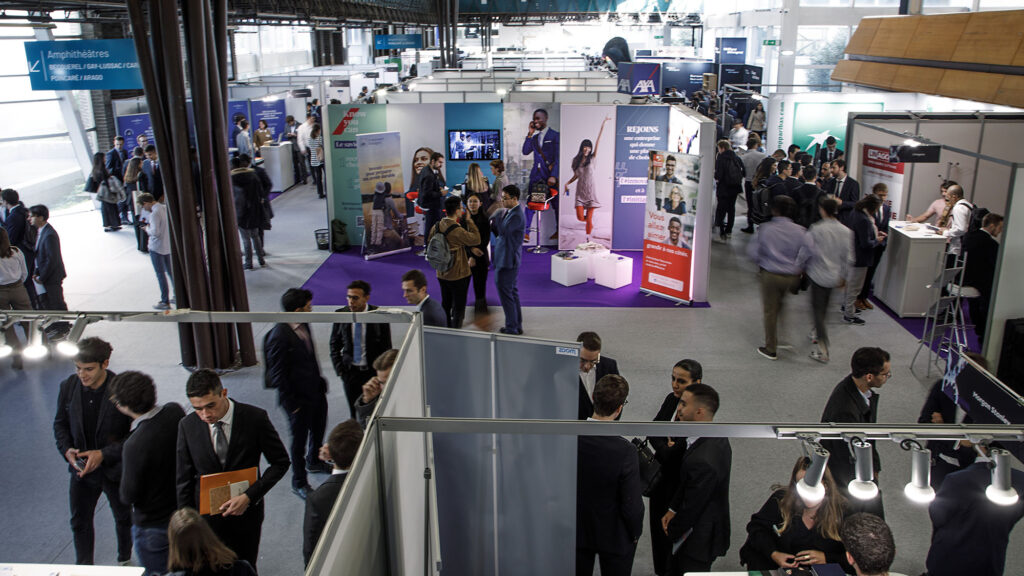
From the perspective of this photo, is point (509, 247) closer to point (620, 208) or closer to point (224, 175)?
point (224, 175)

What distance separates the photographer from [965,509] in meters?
3.27

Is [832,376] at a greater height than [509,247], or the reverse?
[509,247]

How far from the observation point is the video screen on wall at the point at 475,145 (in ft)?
33.7

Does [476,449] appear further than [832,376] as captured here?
No

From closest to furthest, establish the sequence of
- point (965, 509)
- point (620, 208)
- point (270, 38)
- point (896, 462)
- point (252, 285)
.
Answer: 1. point (965, 509)
2. point (896, 462)
3. point (252, 285)
4. point (620, 208)
5. point (270, 38)

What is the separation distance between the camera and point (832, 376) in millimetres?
6625

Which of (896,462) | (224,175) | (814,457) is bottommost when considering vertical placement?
(896,462)

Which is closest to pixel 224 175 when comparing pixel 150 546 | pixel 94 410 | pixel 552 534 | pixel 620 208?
pixel 94 410

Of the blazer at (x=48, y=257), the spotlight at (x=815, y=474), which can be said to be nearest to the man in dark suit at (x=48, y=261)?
the blazer at (x=48, y=257)

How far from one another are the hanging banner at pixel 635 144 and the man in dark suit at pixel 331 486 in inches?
283

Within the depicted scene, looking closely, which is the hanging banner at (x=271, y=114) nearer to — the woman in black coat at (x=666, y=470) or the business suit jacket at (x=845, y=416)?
the woman in black coat at (x=666, y=470)

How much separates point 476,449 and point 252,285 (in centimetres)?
614

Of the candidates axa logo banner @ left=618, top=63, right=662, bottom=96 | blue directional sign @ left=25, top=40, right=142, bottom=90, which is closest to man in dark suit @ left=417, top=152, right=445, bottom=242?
blue directional sign @ left=25, top=40, right=142, bottom=90

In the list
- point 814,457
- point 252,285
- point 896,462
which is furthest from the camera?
point 252,285
